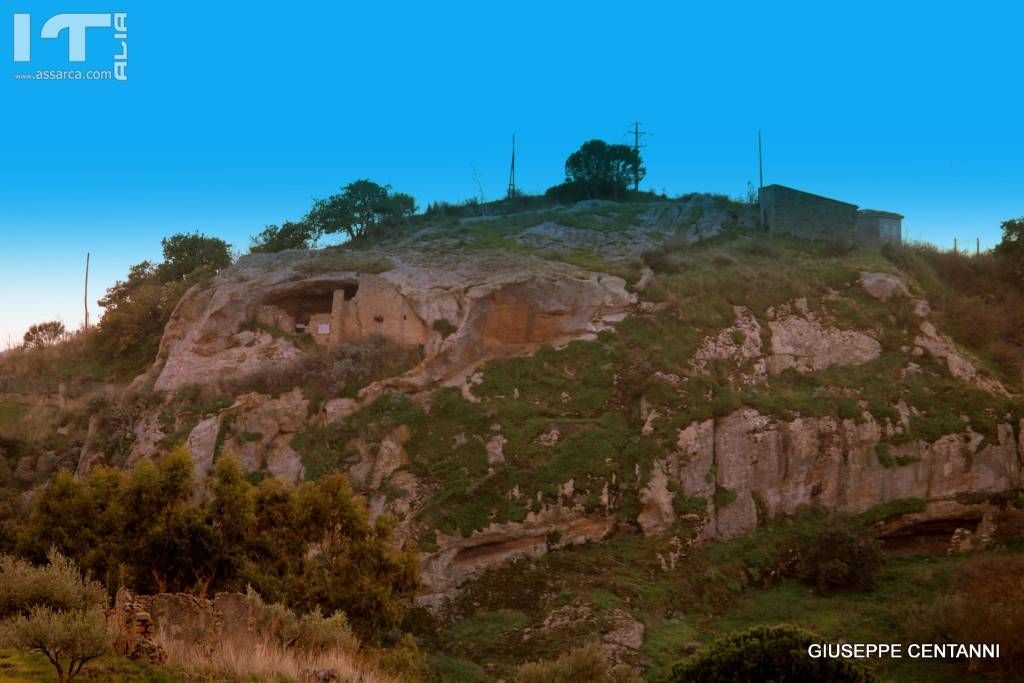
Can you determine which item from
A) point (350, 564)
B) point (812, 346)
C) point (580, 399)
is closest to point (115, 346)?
point (580, 399)

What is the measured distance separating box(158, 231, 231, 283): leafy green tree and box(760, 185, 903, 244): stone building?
68.2ft

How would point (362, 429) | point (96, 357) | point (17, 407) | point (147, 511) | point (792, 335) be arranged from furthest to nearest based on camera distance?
point (96, 357), point (17, 407), point (792, 335), point (362, 429), point (147, 511)

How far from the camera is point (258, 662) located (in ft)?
44.1

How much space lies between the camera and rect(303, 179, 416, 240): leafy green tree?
40562 mm

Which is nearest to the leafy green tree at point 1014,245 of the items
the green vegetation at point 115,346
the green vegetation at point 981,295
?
the green vegetation at point 981,295

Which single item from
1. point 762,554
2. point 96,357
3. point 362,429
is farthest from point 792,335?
point 96,357

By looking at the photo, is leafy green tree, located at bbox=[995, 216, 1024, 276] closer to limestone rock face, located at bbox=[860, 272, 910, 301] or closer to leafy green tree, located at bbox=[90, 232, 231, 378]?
limestone rock face, located at bbox=[860, 272, 910, 301]

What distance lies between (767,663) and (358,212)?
2992 centimetres

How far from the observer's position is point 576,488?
24000mm

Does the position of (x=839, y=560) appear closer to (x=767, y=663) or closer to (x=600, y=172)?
(x=767, y=663)

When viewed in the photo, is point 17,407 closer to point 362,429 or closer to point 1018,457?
point 362,429

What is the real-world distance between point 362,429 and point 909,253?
70.7 feet

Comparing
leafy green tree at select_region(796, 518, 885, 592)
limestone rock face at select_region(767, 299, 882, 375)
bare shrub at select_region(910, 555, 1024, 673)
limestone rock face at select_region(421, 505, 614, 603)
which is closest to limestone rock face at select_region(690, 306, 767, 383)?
limestone rock face at select_region(767, 299, 882, 375)

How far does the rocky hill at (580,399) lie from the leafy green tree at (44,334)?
12.1m
